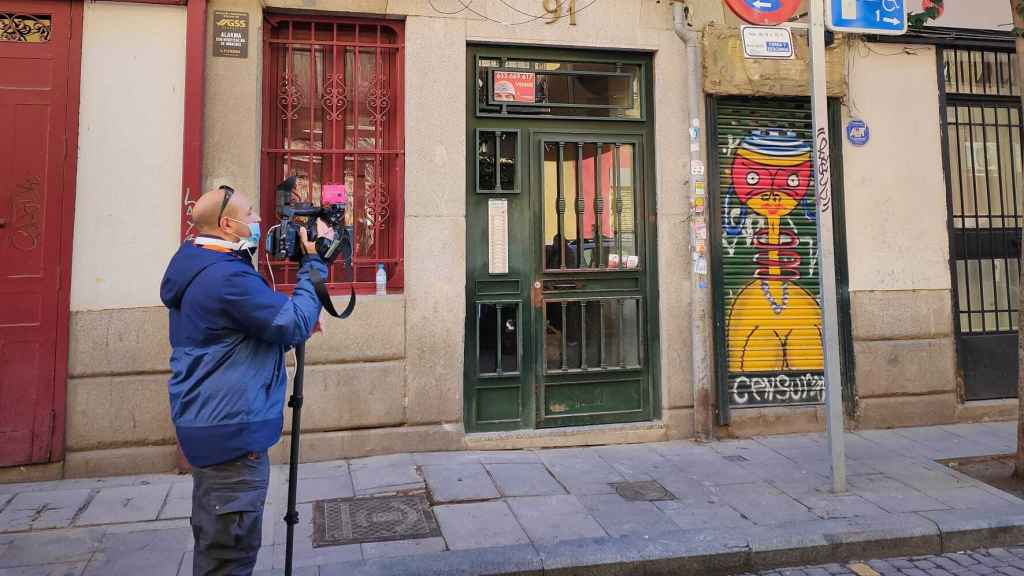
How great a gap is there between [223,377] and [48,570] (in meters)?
2.08

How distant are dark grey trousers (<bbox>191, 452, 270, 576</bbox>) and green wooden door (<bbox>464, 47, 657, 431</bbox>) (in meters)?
3.26

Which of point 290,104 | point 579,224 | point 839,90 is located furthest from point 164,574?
point 839,90

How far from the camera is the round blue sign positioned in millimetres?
6613

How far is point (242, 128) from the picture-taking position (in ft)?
18.1

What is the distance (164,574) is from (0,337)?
2.82 metres

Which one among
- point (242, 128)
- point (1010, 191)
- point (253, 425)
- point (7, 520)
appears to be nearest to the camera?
point (253, 425)

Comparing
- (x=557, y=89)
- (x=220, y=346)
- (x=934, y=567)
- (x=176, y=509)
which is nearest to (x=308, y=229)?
(x=220, y=346)

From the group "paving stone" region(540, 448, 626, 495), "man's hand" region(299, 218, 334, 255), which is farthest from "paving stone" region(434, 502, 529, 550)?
"man's hand" region(299, 218, 334, 255)

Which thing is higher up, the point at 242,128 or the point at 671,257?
the point at 242,128

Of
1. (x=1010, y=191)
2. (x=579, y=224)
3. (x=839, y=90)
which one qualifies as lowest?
(x=579, y=224)

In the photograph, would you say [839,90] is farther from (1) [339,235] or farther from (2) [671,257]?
(1) [339,235]

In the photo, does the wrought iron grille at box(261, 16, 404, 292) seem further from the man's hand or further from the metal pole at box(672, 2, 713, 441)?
the man's hand

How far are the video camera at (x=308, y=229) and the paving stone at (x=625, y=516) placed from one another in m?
2.48

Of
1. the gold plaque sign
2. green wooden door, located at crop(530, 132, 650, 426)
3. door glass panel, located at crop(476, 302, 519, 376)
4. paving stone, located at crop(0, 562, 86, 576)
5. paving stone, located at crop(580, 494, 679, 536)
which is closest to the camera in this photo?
paving stone, located at crop(0, 562, 86, 576)
